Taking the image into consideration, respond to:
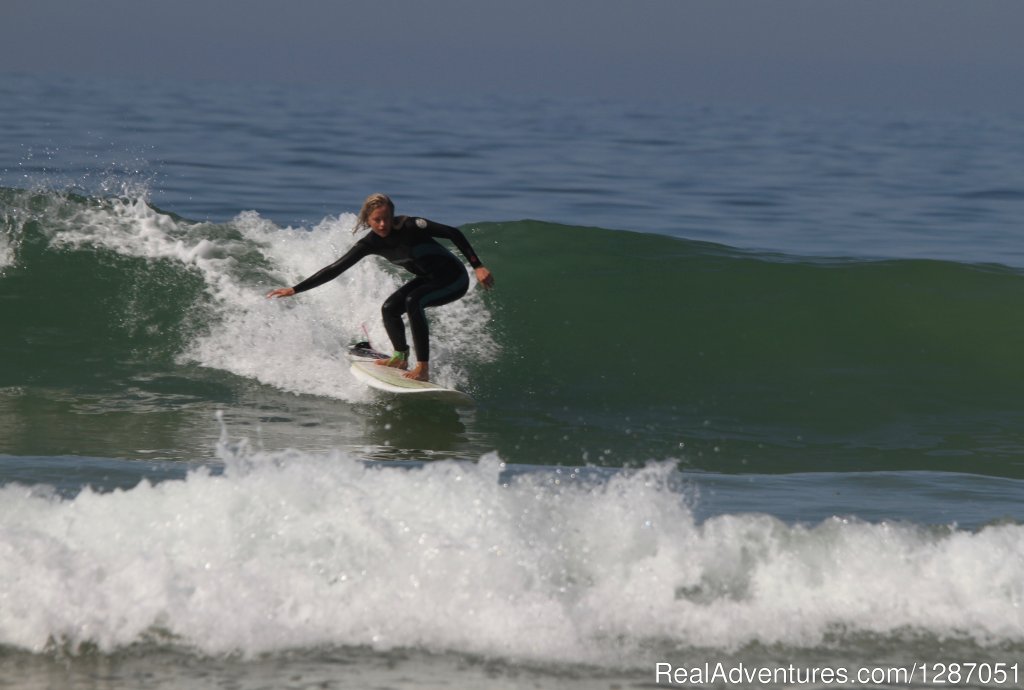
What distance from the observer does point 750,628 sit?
588 centimetres

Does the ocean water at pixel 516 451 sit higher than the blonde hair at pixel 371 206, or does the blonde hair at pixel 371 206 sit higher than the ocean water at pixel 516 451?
the blonde hair at pixel 371 206

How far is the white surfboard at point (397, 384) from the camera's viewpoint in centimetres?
968

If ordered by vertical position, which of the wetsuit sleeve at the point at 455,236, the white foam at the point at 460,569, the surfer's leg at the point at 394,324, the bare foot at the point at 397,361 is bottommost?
the white foam at the point at 460,569

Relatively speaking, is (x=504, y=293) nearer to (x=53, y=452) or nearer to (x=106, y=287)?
(x=106, y=287)

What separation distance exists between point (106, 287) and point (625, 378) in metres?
5.05

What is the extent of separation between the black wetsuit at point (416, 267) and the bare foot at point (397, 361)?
51mm

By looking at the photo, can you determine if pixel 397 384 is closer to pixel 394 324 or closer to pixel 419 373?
pixel 419 373

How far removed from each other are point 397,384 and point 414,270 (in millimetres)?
888

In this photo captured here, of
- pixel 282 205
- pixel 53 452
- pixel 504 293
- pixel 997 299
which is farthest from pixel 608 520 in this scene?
pixel 282 205

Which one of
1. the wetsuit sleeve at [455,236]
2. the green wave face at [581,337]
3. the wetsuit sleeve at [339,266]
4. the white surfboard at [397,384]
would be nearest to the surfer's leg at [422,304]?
the white surfboard at [397,384]

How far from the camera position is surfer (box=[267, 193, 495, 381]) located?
31.2 ft

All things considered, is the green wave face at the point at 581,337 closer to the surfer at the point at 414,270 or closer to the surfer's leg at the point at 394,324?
the surfer's leg at the point at 394,324

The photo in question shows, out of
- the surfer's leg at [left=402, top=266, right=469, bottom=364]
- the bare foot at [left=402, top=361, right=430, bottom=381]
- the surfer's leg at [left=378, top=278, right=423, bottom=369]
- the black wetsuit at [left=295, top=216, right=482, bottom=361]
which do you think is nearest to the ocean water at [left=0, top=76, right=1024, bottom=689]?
the bare foot at [left=402, top=361, right=430, bottom=381]

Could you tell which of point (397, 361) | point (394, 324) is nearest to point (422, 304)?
point (394, 324)
